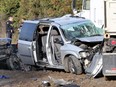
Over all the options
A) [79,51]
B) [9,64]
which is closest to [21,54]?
[9,64]

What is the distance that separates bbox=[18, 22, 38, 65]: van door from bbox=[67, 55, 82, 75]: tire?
2.03 metres

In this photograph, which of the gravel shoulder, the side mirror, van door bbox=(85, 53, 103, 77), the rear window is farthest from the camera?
the rear window

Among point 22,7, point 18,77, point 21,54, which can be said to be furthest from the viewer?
point 22,7

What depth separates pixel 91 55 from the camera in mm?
13484

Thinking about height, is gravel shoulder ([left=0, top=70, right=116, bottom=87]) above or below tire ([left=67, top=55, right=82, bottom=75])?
below

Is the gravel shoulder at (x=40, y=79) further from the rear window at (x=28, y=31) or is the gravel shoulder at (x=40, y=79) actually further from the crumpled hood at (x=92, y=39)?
the rear window at (x=28, y=31)

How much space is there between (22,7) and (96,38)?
22.6 meters

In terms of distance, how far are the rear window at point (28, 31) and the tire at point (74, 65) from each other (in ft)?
7.69

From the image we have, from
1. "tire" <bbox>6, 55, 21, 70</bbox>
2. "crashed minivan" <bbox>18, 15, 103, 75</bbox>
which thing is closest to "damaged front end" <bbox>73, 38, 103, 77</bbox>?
"crashed minivan" <bbox>18, 15, 103, 75</bbox>

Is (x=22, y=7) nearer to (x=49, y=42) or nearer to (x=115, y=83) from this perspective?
(x=49, y=42)

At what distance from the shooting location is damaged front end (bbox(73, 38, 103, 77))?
41.9 ft

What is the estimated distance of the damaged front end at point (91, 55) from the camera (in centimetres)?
1278

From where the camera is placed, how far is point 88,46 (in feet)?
45.8

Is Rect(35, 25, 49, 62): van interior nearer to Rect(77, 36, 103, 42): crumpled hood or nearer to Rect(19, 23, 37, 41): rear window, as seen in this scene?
Rect(19, 23, 37, 41): rear window
